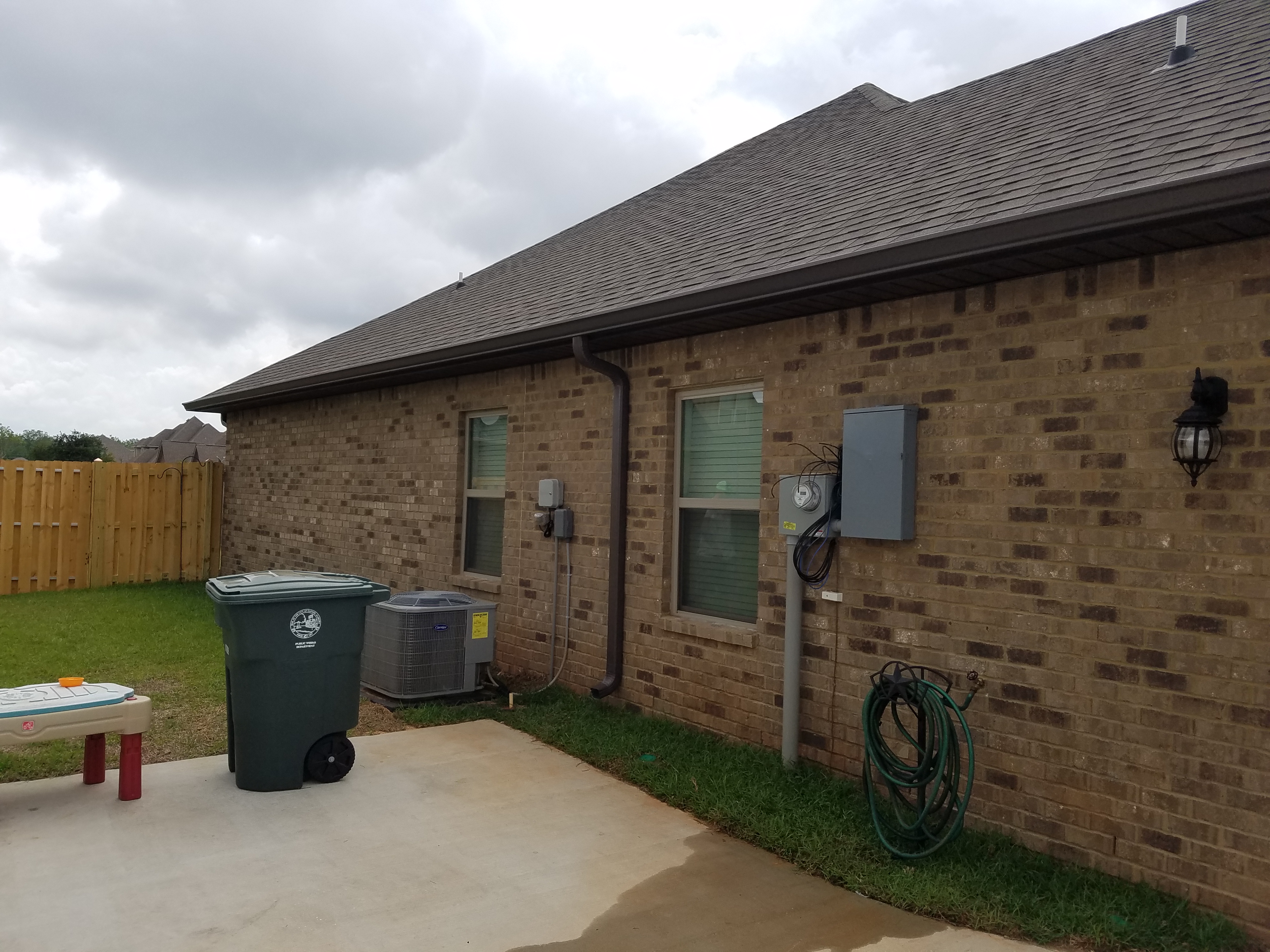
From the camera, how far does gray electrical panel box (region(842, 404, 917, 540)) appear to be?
4828mm

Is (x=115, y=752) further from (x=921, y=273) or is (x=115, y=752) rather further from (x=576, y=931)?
(x=921, y=273)

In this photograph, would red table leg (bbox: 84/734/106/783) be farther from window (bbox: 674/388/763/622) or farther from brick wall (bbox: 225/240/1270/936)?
window (bbox: 674/388/763/622)

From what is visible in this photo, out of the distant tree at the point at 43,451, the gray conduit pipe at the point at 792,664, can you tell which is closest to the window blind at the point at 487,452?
the gray conduit pipe at the point at 792,664

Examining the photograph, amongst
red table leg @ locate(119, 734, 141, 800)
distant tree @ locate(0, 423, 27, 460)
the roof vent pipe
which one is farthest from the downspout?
distant tree @ locate(0, 423, 27, 460)

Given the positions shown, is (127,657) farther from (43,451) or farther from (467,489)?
(43,451)

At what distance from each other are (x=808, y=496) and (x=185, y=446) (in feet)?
69.6

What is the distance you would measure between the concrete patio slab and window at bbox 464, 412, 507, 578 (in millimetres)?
3515

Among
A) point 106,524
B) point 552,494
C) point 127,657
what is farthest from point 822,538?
point 106,524

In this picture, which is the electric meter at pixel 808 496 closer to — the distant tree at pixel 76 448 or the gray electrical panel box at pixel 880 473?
the gray electrical panel box at pixel 880 473

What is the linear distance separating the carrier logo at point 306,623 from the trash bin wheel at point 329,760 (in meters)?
0.61

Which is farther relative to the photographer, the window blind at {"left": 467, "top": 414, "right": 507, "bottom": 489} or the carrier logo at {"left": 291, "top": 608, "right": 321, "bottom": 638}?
the window blind at {"left": 467, "top": 414, "right": 507, "bottom": 489}

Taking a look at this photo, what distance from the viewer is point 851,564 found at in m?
5.22

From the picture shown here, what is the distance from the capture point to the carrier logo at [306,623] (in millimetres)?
5059

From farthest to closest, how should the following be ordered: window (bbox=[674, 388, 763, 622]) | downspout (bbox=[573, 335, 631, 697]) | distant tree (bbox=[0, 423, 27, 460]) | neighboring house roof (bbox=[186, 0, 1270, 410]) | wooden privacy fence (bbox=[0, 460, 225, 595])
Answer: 1. distant tree (bbox=[0, 423, 27, 460])
2. wooden privacy fence (bbox=[0, 460, 225, 595])
3. downspout (bbox=[573, 335, 631, 697])
4. window (bbox=[674, 388, 763, 622])
5. neighboring house roof (bbox=[186, 0, 1270, 410])
